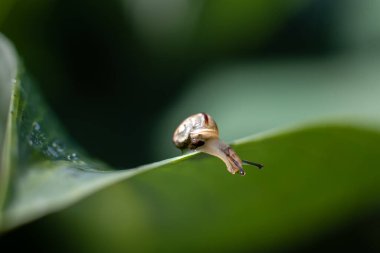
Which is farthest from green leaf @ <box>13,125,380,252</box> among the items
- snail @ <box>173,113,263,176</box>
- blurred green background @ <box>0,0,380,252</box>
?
blurred green background @ <box>0,0,380,252</box>

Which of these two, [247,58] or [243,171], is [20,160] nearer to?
[243,171]

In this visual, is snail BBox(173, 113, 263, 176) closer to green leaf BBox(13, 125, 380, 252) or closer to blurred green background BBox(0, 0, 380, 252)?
green leaf BBox(13, 125, 380, 252)

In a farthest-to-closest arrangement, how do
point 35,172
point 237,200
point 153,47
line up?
1. point 153,47
2. point 237,200
3. point 35,172

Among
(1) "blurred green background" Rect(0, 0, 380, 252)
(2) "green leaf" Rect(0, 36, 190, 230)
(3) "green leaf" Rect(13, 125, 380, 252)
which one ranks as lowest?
(2) "green leaf" Rect(0, 36, 190, 230)

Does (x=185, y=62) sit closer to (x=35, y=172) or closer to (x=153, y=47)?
(x=153, y=47)

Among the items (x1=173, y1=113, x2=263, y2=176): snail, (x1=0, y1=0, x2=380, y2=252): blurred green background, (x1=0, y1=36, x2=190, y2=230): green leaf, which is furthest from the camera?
(x1=0, y1=0, x2=380, y2=252): blurred green background

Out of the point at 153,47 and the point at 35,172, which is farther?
the point at 153,47

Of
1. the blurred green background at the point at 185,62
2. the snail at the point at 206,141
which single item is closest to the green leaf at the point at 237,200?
the snail at the point at 206,141

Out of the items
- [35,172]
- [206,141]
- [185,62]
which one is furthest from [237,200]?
[185,62]
